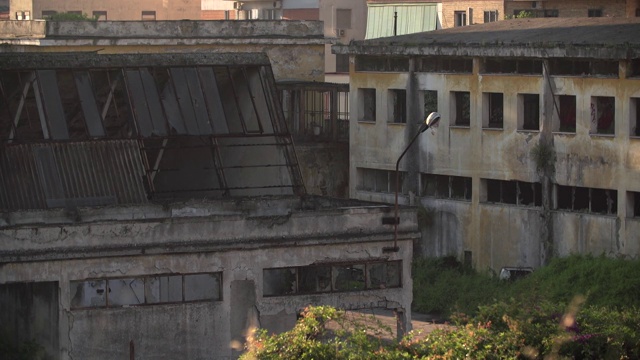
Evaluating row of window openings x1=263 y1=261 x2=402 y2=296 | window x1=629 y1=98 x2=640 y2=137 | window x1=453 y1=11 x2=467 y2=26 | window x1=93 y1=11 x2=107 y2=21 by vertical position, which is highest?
window x1=93 y1=11 x2=107 y2=21

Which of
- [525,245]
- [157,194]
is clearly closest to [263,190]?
[157,194]

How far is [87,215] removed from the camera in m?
30.7

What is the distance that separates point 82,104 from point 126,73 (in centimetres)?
147

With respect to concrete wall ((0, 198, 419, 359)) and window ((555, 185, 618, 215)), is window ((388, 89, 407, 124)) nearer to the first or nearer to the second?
window ((555, 185, 618, 215))

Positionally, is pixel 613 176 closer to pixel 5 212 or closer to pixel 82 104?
pixel 82 104

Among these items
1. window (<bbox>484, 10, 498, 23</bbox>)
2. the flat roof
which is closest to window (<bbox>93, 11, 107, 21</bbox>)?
window (<bbox>484, 10, 498, 23</bbox>)

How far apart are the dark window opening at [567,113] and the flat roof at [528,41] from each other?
1297 mm

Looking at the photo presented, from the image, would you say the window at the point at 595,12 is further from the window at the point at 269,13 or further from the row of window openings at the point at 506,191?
the window at the point at 269,13

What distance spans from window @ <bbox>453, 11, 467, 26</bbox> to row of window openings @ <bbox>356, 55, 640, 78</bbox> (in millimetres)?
16871

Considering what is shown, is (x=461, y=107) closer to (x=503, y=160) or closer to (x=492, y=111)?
(x=492, y=111)

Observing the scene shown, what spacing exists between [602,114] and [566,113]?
3.82ft

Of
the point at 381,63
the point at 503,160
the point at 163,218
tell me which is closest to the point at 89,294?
the point at 163,218

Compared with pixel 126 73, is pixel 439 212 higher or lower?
lower

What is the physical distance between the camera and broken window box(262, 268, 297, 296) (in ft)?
101
